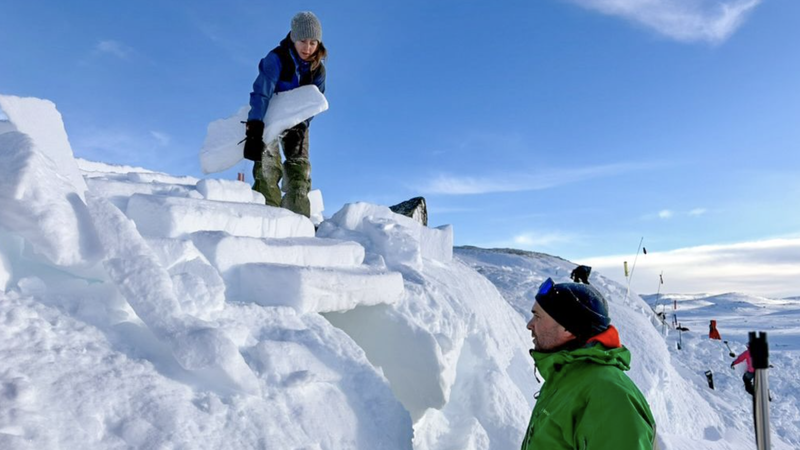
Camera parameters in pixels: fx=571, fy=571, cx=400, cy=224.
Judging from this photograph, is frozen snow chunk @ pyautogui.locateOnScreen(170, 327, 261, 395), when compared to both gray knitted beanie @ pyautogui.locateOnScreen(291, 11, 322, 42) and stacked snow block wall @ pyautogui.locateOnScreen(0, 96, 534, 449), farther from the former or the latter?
gray knitted beanie @ pyautogui.locateOnScreen(291, 11, 322, 42)

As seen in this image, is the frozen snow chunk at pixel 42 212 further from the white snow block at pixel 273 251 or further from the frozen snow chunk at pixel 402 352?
the frozen snow chunk at pixel 402 352

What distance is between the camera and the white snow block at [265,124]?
16.0 feet

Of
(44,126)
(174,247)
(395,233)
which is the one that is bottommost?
(174,247)

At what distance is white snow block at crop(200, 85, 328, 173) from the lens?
4.88 metres

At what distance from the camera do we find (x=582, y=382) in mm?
1896

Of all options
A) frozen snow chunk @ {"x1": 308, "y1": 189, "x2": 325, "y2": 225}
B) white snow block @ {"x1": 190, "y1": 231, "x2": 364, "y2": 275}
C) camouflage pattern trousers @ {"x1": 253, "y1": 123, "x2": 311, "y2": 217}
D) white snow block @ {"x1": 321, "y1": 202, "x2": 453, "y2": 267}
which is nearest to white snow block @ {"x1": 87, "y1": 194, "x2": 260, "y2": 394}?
white snow block @ {"x1": 190, "y1": 231, "x2": 364, "y2": 275}

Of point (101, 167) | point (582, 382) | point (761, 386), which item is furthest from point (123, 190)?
point (761, 386)

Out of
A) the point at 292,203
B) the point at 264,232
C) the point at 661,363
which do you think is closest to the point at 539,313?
the point at 264,232

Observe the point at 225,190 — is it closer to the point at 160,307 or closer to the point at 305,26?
the point at 305,26

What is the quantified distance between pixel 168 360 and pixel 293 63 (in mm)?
3265

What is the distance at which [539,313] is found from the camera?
88.7 inches

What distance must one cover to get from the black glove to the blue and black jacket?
6 cm

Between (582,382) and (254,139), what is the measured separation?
381 centimetres

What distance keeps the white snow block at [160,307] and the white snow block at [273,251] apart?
0.55m
